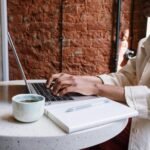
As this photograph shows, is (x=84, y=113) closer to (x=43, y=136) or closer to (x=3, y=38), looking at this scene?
(x=43, y=136)

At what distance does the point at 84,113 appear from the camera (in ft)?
2.30

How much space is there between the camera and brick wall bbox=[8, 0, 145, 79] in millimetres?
2342

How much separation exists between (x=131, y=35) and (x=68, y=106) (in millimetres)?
1942

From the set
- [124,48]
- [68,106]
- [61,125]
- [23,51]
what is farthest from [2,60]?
[124,48]

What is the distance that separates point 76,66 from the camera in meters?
2.48

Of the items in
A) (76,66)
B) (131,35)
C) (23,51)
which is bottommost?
(76,66)

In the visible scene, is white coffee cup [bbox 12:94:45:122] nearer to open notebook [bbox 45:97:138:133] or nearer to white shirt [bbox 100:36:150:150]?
open notebook [bbox 45:97:138:133]

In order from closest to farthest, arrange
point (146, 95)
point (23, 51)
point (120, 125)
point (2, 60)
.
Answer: point (120, 125) → point (146, 95) → point (2, 60) → point (23, 51)

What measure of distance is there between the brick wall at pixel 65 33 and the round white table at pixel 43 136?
176cm

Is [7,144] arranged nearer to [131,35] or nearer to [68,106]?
[68,106]

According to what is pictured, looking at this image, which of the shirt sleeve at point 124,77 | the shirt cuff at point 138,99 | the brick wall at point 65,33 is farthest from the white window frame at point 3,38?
the brick wall at point 65,33

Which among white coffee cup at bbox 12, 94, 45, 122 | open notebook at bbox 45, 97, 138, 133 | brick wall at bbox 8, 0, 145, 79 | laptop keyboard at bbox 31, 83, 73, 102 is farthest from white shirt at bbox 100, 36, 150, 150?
brick wall at bbox 8, 0, 145, 79

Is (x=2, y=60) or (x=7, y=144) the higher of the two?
(x=2, y=60)

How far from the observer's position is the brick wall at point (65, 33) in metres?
2.34
